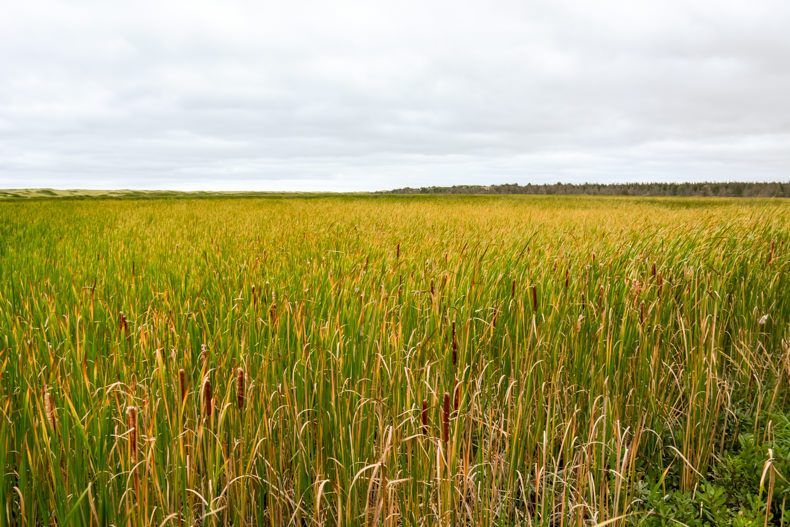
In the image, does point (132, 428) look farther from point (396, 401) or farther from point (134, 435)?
point (396, 401)

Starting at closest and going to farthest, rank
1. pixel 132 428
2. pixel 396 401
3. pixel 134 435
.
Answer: pixel 132 428
pixel 134 435
pixel 396 401

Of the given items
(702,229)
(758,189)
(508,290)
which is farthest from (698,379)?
(758,189)

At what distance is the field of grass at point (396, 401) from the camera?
155cm

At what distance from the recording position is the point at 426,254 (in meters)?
5.04

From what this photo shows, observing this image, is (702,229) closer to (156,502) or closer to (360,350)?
(360,350)

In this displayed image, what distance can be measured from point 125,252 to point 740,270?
6934 millimetres

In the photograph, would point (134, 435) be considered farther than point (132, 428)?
Yes

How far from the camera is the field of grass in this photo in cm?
155

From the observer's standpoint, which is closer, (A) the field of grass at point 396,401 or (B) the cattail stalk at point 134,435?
(B) the cattail stalk at point 134,435

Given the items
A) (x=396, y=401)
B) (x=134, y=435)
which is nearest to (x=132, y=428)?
(x=134, y=435)

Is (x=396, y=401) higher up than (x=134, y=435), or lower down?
lower down

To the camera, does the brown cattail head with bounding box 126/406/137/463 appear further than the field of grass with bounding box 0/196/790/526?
No

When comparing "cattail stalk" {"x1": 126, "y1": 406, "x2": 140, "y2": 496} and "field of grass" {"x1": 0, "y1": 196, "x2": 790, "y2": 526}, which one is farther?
"field of grass" {"x1": 0, "y1": 196, "x2": 790, "y2": 526}

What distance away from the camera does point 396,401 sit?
1.96m
